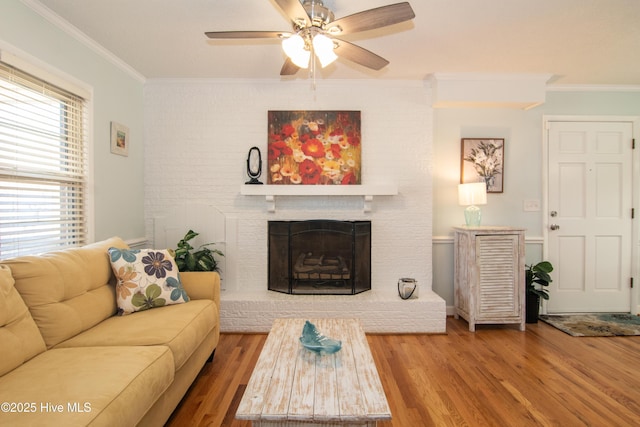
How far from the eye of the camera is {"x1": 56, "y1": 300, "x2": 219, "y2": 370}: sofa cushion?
5.59 ft

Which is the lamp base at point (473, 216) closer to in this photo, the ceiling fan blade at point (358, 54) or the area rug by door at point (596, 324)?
the area rug by door at point (596, 324)

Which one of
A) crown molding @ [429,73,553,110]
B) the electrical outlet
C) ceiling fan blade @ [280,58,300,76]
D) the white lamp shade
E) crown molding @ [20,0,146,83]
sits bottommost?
the electrical outlet

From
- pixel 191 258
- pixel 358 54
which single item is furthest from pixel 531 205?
pixel 191 258

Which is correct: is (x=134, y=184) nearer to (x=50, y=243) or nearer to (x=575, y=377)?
(x=50, y=243)

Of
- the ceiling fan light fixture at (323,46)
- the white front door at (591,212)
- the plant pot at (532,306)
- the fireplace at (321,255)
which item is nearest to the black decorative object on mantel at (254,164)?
the fireplace at (321,255)

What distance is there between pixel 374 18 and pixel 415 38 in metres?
1.11

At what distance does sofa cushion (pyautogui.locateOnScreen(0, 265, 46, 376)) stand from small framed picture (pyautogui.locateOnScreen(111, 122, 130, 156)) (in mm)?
1648

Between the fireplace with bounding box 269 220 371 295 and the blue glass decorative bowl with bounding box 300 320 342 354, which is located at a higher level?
the fireplace with bounding box 269 220 371 295

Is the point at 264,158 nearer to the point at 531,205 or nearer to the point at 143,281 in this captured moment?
the point at 143,281

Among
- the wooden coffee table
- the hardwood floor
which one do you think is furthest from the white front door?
the wooden coffee table

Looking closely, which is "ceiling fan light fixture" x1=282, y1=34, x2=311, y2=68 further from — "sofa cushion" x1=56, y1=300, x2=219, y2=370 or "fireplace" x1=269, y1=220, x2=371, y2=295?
"fireplace" x1=269, y1=220, x2=371, y2=295

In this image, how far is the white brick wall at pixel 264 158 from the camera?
348cm

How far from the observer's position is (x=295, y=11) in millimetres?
1607

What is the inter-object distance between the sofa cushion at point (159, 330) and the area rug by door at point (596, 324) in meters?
3.30
